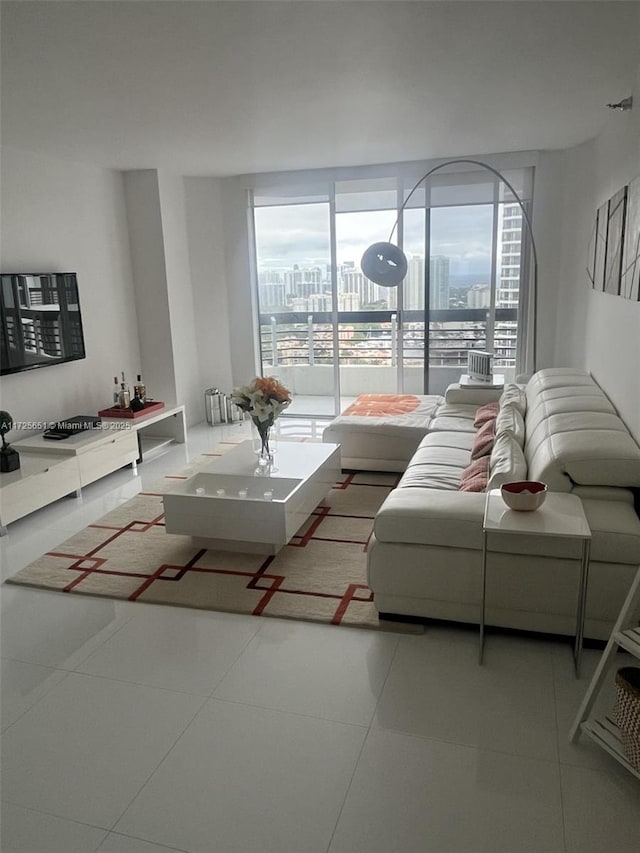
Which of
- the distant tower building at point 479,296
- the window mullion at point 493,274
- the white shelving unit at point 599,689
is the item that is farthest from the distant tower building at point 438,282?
the white shelving unit at point 599,689

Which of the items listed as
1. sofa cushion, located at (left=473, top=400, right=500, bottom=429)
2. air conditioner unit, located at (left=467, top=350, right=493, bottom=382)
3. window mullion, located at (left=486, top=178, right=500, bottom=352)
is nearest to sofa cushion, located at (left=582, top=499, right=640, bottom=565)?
sofa cushion, located at (left=473, top=400, right=500, bottom=429)

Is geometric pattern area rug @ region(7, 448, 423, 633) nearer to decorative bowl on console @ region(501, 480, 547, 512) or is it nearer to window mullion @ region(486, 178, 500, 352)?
decorative bowl on console @ region(501, 480, 547, 512)

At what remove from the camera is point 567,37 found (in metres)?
2.74

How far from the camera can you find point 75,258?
204 inches

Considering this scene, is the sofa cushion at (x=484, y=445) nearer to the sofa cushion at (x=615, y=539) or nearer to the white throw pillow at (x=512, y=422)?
the white throw pillow at (x=512, y=422)

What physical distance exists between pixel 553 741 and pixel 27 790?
5.71 ft

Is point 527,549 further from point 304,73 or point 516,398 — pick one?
point 304,73

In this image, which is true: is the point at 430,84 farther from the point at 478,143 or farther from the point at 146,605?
the point at 146,605

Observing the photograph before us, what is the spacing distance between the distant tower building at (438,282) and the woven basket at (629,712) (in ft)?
15.3

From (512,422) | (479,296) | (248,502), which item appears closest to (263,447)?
(248,502)

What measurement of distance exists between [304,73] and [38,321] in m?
2.76

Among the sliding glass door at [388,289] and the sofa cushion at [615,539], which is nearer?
the sofa cushion at [615,539]

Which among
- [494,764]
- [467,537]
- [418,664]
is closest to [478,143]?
[467,537]

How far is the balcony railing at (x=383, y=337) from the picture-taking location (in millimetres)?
6157
